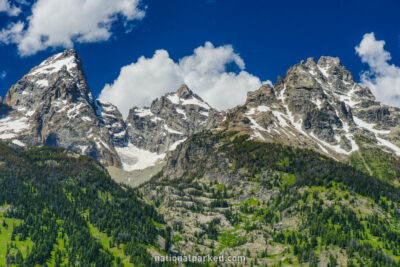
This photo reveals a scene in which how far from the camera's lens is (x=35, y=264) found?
181 metres

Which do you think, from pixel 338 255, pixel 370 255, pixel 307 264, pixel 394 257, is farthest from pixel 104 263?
pixel 394 257

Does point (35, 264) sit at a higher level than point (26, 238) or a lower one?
lower

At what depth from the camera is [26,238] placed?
200 metres

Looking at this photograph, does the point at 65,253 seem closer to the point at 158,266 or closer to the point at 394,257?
the point at 158,266

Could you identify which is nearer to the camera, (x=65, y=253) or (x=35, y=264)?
(x=35, y=264)

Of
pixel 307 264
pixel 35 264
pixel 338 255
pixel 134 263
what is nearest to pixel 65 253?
pixel 35 264

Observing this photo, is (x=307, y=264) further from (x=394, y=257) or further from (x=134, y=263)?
(x=134, y=263)

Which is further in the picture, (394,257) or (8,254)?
(394,257)

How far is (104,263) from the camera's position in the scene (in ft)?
640

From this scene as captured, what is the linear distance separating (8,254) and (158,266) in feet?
228

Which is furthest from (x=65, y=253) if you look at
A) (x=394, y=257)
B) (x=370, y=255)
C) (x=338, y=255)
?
A: (x=394, y=257)

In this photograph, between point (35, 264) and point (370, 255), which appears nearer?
point (35, 264)

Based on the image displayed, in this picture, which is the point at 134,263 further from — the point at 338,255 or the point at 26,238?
the point at 338,255

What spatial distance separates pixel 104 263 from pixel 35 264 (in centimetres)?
3143
